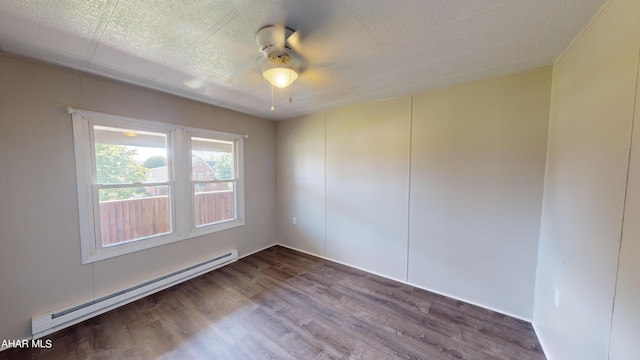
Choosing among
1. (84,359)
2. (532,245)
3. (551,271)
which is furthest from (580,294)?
(84,359)

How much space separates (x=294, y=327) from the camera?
1985 mm

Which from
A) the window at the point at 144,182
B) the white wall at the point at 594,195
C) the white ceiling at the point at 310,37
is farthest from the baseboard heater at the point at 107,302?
the white wall at the point at 594,195

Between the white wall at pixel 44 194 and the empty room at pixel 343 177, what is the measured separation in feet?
0.04

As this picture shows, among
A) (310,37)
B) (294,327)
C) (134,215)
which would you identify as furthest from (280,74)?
(134,215)

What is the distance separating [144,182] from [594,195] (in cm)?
381

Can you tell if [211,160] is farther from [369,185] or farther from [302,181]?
[369,185]

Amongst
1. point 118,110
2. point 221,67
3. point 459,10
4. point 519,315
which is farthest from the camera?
point 118,110

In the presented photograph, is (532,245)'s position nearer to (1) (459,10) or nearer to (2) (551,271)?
(2) (551,271)

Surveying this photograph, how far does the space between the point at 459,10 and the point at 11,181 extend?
349 centimetres

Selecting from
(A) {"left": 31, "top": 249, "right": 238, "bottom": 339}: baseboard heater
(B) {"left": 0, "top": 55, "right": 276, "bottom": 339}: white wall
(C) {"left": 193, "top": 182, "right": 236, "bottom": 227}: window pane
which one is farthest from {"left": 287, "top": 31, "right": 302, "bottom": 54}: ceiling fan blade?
(A) {"left": 31, "top": 249, "right": 238, "bottom": 339}: baseboard heater

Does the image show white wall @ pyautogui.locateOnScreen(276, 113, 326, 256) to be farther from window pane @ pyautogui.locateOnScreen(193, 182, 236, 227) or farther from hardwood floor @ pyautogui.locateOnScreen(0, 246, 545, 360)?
hardwood floor @ pyautogui.locateOnScreen(0, 246, 545, 360)

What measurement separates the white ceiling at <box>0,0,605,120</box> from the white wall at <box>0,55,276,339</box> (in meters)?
0.22

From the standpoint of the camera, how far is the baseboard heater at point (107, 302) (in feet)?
5.98

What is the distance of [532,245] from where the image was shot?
201 cm
